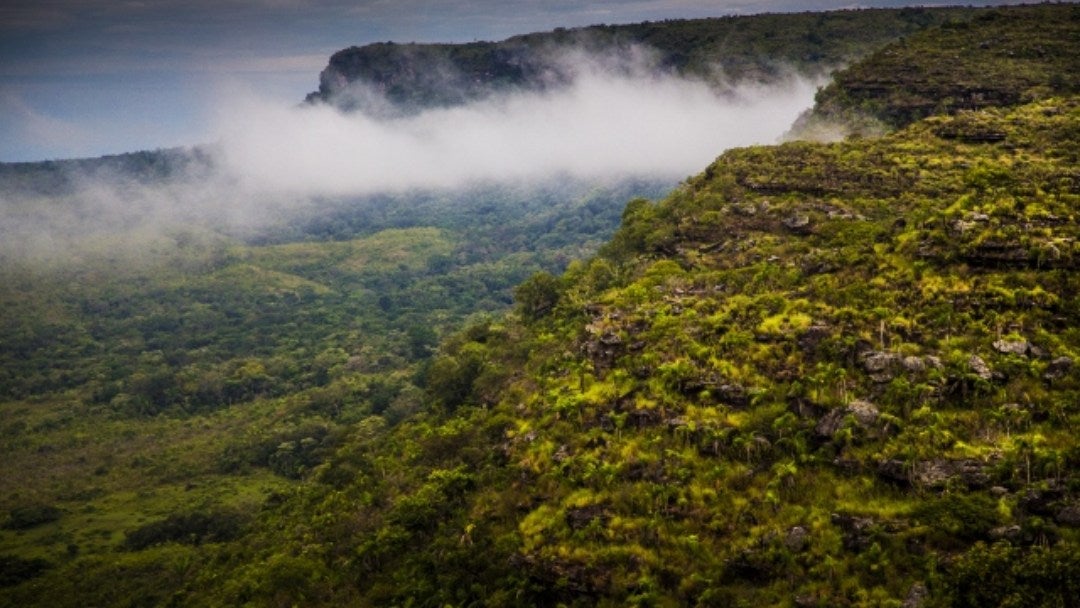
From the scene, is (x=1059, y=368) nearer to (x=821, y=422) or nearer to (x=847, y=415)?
(x=847, y=415)

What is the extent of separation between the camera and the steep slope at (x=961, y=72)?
79938 millimetres

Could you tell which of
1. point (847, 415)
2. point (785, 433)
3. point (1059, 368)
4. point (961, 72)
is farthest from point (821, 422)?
point (961, 72)

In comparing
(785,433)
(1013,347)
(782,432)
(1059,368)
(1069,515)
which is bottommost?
(785,433)

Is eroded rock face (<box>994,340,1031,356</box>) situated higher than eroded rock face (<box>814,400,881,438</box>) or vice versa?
eroded rock face (<box>994,340,1031,356</box>)

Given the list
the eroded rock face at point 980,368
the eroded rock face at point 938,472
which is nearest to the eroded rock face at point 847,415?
the eroded rock face at point 938,472

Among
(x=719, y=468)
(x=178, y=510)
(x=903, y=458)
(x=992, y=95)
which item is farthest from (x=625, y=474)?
(x=178, y=510)

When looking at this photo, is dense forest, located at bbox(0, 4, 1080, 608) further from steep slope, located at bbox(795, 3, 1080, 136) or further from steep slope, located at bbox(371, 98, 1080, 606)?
steep slope, located at bbox(795, 3, 1080, 136)

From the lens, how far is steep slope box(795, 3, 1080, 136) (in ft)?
A: 262

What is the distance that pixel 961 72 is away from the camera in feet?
Answer: 282

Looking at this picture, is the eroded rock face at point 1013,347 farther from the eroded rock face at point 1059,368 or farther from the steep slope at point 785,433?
the eroded rock face at point 1059,368

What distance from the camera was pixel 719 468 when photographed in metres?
37.3

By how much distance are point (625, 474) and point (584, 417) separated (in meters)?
7.00

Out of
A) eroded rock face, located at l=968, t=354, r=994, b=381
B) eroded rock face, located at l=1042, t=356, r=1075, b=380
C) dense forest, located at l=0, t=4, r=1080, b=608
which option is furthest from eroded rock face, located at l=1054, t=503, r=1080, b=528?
eroded rock face, located at l=1042, t=356, r=1075, b=380

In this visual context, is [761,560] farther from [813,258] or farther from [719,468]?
[813,258]
